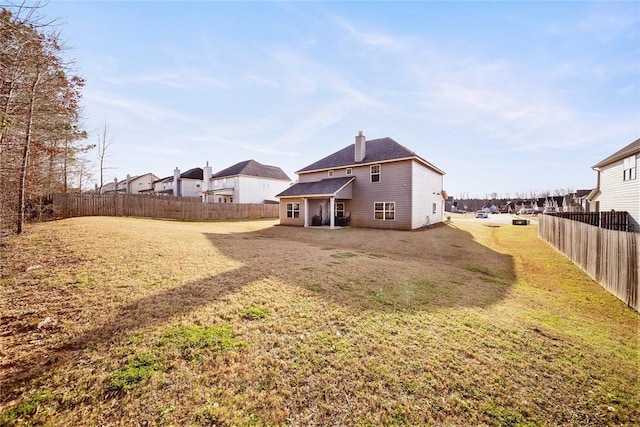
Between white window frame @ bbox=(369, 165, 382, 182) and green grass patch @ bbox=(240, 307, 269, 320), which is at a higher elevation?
white window frame @ bbox=(369, 165, 382, 182)

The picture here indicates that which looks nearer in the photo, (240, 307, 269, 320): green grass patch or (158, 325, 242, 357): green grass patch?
(158, 325, 242, 357): green grass patch

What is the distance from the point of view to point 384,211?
2088 cm

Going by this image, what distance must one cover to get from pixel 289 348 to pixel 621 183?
78.0ft

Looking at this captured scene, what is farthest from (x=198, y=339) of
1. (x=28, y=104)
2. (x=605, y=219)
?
(x=605, y=219)

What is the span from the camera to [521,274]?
1000cm

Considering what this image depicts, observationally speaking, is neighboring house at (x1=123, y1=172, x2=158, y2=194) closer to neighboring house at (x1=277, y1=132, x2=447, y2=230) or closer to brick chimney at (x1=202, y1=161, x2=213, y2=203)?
brick chimney at (x1=202, y1=161, x2=213, y2=203)

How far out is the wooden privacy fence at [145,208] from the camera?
1942 centimetres

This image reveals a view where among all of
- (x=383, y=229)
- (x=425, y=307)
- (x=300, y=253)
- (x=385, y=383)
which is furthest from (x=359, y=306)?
(x=383, y=229)

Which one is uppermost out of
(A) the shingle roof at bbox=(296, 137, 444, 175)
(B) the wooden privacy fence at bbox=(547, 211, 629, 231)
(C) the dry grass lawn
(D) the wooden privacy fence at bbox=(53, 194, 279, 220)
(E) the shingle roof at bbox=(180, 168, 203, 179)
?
(E) the shingle roof at bbox=(180, 168, 203, 179)

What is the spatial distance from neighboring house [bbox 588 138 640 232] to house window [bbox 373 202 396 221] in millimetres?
13368

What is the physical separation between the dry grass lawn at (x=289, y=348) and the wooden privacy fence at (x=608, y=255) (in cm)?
78

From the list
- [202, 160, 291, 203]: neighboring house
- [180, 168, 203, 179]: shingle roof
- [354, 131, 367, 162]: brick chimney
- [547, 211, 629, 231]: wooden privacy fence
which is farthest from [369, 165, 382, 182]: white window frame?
[180, 168, 203, 179]: shingle roof

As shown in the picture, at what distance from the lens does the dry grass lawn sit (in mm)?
2646

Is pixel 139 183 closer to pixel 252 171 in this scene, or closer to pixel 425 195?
pixel 252 171
